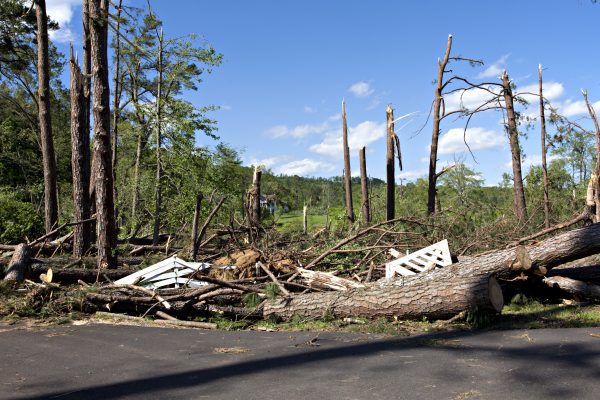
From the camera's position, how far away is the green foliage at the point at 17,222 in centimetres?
1572

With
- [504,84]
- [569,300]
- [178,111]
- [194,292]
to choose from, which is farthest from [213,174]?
[569,300]

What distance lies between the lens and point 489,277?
6.63m

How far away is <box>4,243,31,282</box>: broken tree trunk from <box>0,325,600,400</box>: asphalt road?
9.44ft

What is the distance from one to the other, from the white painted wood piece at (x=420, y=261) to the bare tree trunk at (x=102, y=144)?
5.39 m

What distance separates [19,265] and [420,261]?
275 inches

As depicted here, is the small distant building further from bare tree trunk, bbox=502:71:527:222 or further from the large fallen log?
the large fallen log

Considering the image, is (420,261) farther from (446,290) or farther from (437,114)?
(437,114)

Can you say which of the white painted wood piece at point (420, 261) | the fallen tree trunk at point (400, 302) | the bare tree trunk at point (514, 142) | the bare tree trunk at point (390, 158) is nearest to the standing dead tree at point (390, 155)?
the bare tree trunk at point (390, 158)

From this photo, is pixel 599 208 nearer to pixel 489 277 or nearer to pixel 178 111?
pixel 489 277

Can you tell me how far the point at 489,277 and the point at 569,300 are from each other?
8.01 feet

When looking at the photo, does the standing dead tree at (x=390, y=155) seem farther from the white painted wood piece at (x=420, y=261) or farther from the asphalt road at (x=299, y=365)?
the asphalt road at (x=299, y=365)

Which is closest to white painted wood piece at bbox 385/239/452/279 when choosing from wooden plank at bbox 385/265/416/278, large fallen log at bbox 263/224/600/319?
wooden plank at bbox 385/265/416/278

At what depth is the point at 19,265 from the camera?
29.9 ft

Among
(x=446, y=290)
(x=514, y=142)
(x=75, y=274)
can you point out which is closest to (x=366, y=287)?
(x=446, y=290)
